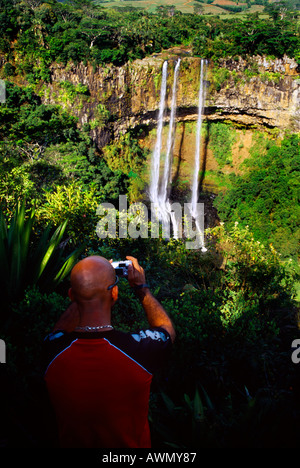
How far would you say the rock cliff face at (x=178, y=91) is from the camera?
62.1 feet

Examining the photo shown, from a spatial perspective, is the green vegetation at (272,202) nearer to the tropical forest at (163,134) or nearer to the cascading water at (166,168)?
the tropical forest at (163,134)

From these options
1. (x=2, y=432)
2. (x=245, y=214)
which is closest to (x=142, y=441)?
(x=2, y=432)

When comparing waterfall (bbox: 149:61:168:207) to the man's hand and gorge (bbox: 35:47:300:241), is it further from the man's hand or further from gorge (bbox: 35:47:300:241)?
the man's hand

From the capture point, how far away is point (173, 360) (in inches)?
90.9

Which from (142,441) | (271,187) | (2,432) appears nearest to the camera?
(142,441)

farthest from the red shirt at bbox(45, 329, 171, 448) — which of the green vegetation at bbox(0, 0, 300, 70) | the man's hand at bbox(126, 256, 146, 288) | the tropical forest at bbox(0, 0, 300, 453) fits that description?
the green vegetation at bbox(0, 0, 300, 70)

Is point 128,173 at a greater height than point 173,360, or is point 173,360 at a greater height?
point 128,173

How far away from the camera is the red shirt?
4.17 ft

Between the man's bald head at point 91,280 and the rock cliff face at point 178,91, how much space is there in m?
19.2

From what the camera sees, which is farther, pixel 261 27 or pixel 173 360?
pixel 261 27

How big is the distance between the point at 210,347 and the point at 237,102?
21.5m

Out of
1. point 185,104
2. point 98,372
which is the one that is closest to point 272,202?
point 185,104

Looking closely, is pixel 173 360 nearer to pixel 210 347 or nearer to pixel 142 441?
pixel 210 347

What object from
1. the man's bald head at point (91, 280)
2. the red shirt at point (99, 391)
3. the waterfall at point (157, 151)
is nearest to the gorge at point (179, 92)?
the waterfall at point (157, 151)
